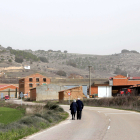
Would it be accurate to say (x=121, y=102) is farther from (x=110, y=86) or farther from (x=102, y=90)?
(x=110, y=86)

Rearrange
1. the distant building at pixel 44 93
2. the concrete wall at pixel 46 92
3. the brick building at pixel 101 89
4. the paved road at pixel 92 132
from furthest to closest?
the brick building at pixel 101 89 → the concrete wall at pixel 46 92 → the distant building at pixel 44 93 → the paved road at pixel 92 132

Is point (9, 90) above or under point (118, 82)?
under

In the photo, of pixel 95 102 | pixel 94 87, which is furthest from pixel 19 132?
pixel 94 87

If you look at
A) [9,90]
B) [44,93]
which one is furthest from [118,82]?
[9,90]

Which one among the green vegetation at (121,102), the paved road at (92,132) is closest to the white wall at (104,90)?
the green vegetation at (121,102)

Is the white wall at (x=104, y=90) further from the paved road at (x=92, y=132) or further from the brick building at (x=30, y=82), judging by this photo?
the paved road at (x=92, y=132)

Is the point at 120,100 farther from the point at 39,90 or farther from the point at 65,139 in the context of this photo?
the point at 39,90

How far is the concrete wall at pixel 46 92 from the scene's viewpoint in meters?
76.6

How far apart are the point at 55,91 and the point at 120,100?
40.4 metres

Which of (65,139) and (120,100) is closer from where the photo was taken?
(65,139)

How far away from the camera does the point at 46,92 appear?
257 feet

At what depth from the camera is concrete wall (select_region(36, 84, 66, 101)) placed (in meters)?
76.6

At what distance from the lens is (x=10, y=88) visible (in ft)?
356

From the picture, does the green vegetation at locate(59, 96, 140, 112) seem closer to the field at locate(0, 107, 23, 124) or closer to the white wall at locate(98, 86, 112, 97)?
the field at locate(0, 107, 23, 124)
